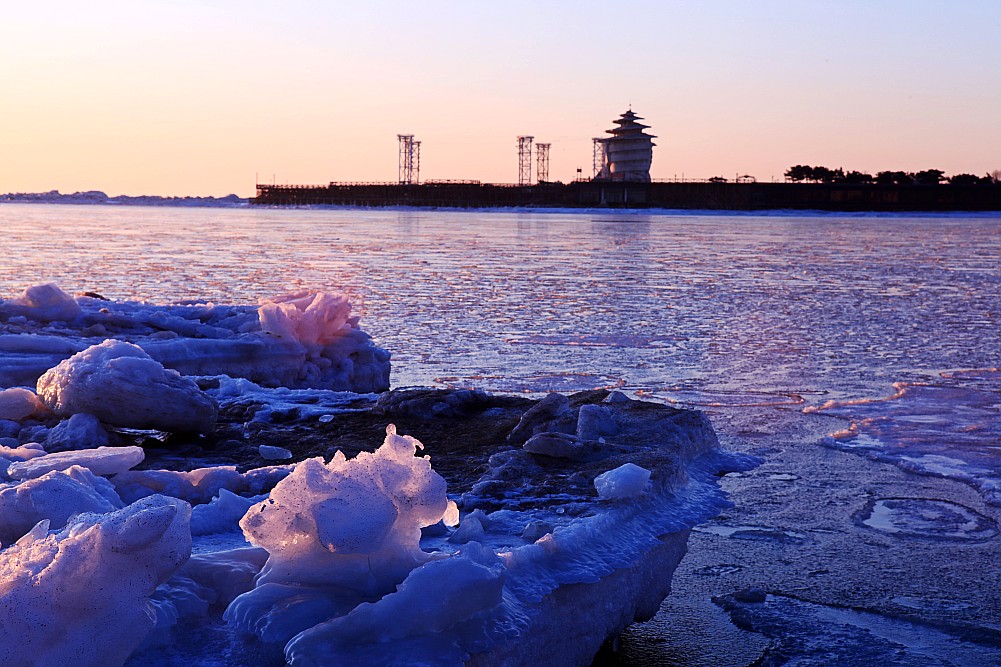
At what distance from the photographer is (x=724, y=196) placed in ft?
272

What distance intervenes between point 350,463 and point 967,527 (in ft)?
7.97

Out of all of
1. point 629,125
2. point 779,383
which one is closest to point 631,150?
point 629,125

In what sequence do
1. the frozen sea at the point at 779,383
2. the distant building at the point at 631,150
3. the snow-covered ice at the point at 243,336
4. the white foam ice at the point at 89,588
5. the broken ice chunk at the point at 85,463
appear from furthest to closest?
the distant building at the point at 631,150, the snow-covered ice at the point at 243,336, the broken ice chunk at the point at 85,463, the frozen sea at the point at 779,383, the white foam ice at the point at 89,588

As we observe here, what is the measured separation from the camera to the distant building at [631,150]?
90688 mm

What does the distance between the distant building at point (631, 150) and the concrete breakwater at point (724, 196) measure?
608 centimetres

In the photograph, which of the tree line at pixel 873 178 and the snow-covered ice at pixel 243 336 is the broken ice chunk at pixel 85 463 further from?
the tree line at pixel 873 178

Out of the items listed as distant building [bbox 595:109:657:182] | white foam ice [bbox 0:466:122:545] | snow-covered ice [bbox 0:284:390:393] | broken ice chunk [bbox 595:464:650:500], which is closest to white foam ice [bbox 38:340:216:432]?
white foam ice [bbox 0:466:122:545]

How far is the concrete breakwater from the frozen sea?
6560cm

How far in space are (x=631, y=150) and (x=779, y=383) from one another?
8690 cm

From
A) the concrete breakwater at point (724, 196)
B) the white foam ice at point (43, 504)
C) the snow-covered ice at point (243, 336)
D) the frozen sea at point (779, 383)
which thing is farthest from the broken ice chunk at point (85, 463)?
the concrete breakwater at point (724, 196)

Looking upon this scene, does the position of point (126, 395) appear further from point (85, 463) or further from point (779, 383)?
point (779, 383)

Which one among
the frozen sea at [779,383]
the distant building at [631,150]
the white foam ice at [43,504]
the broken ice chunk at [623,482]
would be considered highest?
the distant building at [631,150]

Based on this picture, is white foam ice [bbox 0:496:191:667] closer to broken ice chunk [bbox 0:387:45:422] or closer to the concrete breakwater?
broken ice chunk [bbox 0:387:45:422]

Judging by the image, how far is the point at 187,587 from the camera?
7.16 feet
